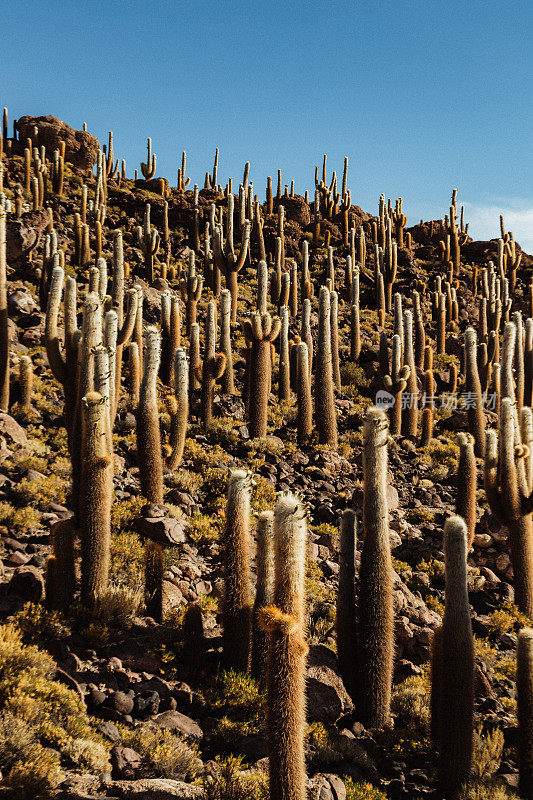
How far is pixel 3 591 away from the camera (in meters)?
7.59

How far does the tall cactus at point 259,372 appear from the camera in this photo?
15.2m

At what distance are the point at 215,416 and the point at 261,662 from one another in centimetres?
961

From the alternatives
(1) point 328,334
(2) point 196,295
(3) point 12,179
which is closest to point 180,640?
(1) point 328,334

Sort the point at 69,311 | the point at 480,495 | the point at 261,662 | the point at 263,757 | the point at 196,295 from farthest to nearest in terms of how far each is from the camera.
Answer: the point at 196,295 < the point at 480,495 < the point at 69,311 < the point at 261,662 < the point at 263,757

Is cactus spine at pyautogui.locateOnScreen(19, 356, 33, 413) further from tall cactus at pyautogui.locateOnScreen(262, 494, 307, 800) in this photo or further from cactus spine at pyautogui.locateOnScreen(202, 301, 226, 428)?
tall cactus at pyautogui.locateOnScreen(262, 494, 307, 800)

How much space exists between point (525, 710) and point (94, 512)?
19.0 feet

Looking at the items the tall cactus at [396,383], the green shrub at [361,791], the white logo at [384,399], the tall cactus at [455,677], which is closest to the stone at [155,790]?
the green shrub at [361,791]

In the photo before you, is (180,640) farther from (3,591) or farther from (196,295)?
(196,295)

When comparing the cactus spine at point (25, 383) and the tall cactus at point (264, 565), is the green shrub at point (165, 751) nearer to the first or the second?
the tall cactus at point (264, 565)

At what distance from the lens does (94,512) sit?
7.65 metres

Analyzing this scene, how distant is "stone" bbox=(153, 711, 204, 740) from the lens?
19.8 feet

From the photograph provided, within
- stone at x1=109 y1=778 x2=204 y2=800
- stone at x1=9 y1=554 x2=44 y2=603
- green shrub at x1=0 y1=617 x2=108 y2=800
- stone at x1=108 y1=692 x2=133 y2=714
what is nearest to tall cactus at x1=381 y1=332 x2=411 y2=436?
stone at x1=9 y1=554 x2=44 y2=603

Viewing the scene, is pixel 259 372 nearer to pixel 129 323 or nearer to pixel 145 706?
pixel 129 323

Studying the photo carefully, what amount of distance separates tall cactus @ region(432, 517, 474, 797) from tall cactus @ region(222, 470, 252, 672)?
2451 mm
